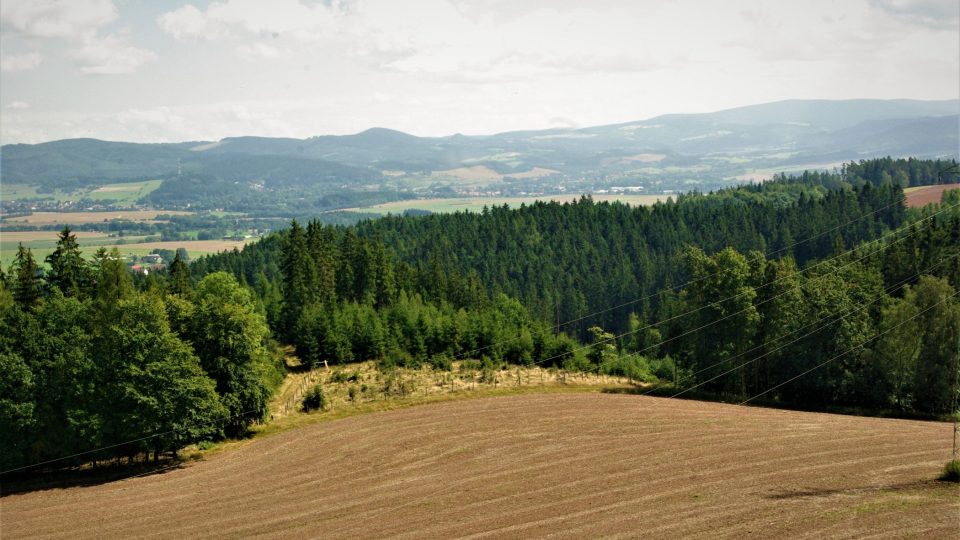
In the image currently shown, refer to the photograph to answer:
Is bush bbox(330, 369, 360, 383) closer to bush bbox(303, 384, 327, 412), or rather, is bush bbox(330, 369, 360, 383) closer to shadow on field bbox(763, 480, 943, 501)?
bush bbox(303, 384, 327, 412)

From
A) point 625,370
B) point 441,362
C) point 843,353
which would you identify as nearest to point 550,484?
point 843,353

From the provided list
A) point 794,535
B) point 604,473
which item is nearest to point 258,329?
point 604,473

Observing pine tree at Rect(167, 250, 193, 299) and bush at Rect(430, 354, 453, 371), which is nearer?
pine tree at Rect(167, 250, 193, 299)

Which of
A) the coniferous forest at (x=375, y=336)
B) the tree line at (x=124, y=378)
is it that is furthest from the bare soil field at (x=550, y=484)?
the coniferous forest at (x=375, y=336)

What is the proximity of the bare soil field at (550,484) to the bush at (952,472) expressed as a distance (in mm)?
691

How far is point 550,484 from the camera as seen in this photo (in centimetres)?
3675

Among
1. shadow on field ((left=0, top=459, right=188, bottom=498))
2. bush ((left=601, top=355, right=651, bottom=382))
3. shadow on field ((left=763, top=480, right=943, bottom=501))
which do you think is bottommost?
bush ((left=601, top=355, right=651, bottom=382))

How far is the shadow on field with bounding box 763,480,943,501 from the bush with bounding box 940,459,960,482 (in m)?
0.52

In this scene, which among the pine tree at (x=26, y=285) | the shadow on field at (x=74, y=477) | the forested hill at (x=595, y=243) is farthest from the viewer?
the forested hill at (x=595, y=243)

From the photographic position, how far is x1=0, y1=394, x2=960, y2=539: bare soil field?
2988 centimetres

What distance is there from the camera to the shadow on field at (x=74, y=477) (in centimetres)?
4434

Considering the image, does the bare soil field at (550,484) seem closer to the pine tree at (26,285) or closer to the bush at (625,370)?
the bush at (625,370)

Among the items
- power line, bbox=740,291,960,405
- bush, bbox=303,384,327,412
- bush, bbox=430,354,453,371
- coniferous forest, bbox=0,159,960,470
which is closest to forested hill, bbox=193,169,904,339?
coniferous forest, bbox=0,159,960,470

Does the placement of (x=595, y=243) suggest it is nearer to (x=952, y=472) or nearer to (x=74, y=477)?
(x=74, y=477)
